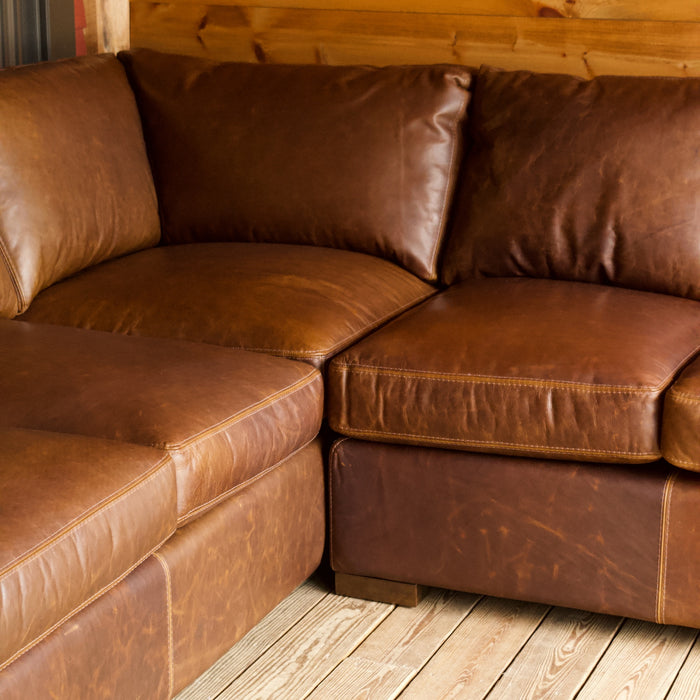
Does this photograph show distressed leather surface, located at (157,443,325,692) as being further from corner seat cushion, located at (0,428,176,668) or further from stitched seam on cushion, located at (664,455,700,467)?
stitched seam on cushion, located at (664,455,700,467)

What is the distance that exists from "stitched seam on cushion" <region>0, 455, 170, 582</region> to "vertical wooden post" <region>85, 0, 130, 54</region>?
1824mm

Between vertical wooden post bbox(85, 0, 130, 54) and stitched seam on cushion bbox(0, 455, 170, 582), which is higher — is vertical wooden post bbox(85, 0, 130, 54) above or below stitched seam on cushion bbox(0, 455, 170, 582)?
above

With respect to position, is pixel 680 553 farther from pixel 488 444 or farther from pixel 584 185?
pixel 584 185

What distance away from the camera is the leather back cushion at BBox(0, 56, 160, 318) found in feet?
6.90

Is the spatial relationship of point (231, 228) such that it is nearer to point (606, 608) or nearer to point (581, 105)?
point (581, 105)

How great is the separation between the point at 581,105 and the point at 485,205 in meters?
0.28

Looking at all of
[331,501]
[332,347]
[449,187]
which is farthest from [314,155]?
[331,501]

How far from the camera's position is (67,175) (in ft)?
7.30

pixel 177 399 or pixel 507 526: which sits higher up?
pixel 177 399

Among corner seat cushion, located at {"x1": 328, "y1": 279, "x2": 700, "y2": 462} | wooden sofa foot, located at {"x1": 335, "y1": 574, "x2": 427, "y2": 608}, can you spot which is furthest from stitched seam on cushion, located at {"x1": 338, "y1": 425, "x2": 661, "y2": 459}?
wooden sofa foot, located at {"x1": 335, "y1": 574, "x2": 427, "y2": 608}

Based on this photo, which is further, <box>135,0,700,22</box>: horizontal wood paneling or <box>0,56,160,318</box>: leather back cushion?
<box>135,0,700,22</box>: horizontal wood paneling

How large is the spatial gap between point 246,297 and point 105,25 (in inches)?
51.4

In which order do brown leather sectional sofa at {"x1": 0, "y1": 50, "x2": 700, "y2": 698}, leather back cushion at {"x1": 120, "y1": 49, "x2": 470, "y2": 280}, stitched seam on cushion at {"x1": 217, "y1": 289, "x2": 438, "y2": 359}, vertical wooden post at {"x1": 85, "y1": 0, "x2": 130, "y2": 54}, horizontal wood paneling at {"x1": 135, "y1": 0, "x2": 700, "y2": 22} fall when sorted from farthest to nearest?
vertical wooden post at {"x1": 85, "y1": 0, "x2": 130, "y2": 54} < horizontal wood paneling at {"x1": 135, "y1": 0, "x2": 700, "y2": 22} < leather back cushion at {"x1": 120, "y1": 49, "x2": 470, "y2": 280} < stitched seam on cushion at {"x1": 217, "y1": 289, "x2": 438, "y2": 359} < brown leather sectional sofa at {"x1": 0, "y1": 50, "x2": 700, "y2": 698}

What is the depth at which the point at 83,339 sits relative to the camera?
1.88 meters
